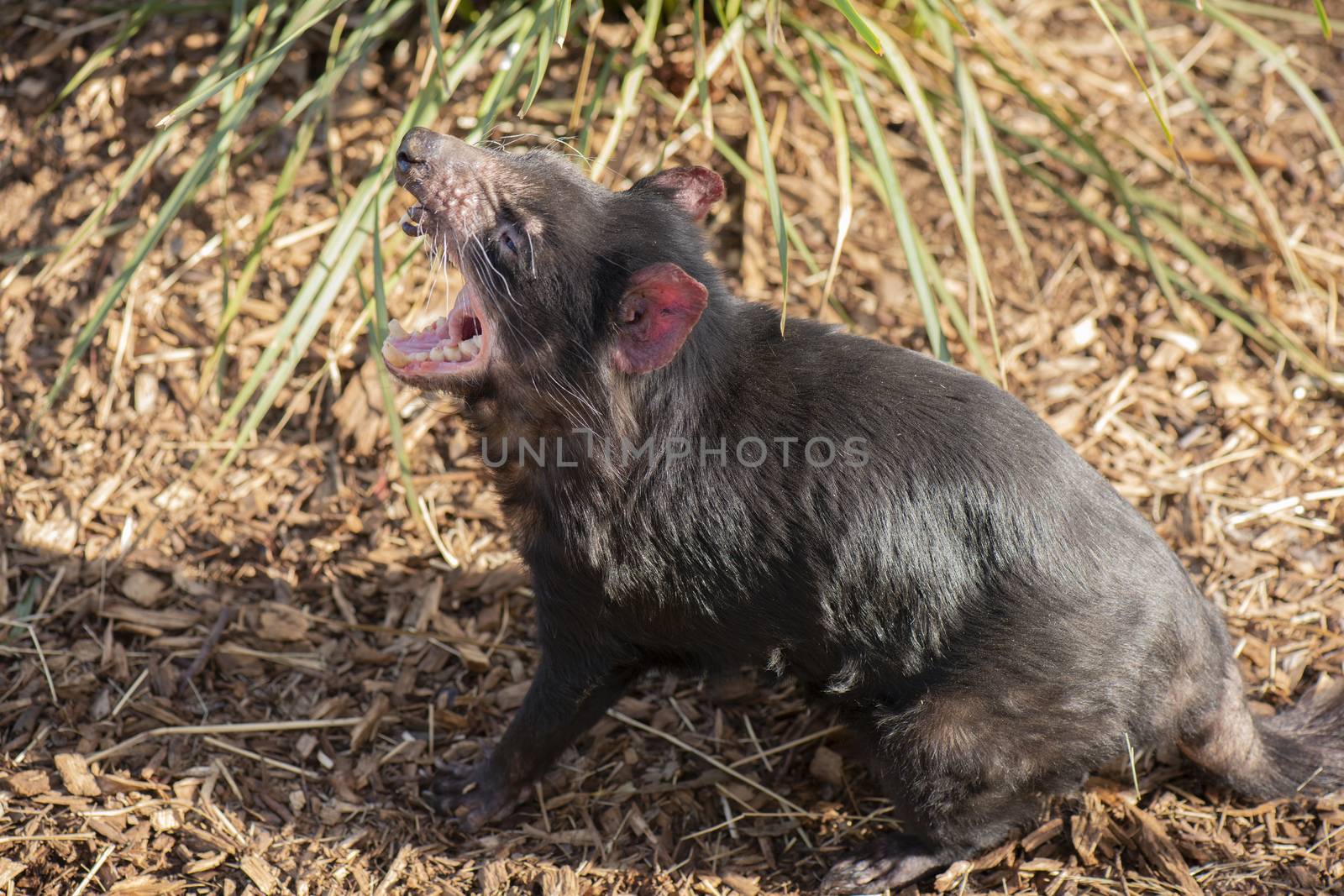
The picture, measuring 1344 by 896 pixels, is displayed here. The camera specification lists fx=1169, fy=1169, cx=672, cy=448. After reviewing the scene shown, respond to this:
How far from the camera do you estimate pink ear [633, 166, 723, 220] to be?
9.73 ft

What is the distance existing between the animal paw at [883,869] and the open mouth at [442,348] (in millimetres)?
1607

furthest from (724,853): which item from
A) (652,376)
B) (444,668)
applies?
(652,376)

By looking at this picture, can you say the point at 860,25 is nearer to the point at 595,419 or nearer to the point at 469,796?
the point at 595,419

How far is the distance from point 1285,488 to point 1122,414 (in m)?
0.56

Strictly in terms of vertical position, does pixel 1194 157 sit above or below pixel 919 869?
above

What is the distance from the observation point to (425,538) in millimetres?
3762

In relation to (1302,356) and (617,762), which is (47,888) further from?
(1302,356)

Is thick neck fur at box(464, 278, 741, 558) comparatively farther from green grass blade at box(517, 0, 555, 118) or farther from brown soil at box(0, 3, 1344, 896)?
brown soil at box(0, 3, 1344, 896)

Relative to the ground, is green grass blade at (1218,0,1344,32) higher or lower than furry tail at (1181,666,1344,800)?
higher

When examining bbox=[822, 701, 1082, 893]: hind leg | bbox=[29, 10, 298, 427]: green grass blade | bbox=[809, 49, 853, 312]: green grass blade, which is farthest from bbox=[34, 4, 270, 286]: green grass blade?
bbox=[822, 701, 1082, 893]: hind leg

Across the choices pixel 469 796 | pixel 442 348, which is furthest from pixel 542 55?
pixel 469 796

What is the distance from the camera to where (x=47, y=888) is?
2814mm

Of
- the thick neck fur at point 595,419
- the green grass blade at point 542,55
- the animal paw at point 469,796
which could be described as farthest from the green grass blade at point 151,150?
the animal paw at point 469,796

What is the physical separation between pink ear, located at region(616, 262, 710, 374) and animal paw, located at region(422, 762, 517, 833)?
1284mm
